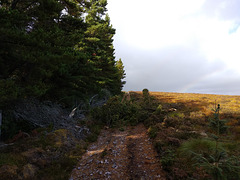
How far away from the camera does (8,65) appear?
784 cm

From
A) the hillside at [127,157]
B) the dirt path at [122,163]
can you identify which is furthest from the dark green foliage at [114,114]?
the dirt path at [122,163]

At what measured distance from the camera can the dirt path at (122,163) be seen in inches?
190

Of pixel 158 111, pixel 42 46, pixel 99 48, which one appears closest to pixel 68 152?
pixel 42 46

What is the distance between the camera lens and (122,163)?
5.61 metres

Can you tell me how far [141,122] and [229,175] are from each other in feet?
28.1

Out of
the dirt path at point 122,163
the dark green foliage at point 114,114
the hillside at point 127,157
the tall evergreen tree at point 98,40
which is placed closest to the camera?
the hillside at point 127,157

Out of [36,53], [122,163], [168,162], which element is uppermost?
[36,53]

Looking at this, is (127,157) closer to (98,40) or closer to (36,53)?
(36,53)

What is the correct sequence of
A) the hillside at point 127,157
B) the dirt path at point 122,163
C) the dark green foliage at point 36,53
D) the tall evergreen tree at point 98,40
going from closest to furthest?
1. the hillside at point 127,157
2. the dirt path at point 122,163
3. the dark green foliage at point 36,53
4. the tall evergreen tree at point 98,40

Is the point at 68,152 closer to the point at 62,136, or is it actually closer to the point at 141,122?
Answer: the point at 62,136

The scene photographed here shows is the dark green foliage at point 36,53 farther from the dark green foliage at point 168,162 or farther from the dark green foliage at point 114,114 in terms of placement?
the dark green foliage at point 168,162

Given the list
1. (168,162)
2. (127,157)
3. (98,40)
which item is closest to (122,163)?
(127,157)

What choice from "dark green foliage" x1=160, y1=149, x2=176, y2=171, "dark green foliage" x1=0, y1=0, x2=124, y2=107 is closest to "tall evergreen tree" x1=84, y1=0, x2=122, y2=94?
"dark green foliage" x1=0, y1=0, x2=124, y2=107

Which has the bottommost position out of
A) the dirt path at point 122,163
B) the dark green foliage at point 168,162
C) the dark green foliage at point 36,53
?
the dirt path at point 122,163
